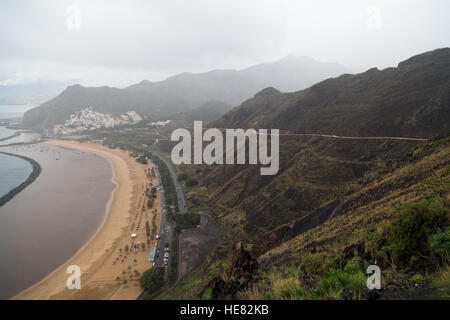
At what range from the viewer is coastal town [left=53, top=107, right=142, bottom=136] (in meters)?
138

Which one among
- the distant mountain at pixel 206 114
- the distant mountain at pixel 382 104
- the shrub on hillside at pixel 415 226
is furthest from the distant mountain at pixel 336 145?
the distant mountain at pixel 206 114

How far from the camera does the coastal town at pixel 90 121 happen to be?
137700 mm

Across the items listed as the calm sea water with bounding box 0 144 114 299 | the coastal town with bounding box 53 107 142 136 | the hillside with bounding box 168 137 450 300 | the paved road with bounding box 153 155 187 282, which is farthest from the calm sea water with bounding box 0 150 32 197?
the hillside with bounding box 168 137 450 300

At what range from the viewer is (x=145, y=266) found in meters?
24.0

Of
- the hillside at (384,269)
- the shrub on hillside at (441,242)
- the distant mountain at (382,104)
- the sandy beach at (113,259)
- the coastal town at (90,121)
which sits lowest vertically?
the sandy beach at (113,259)

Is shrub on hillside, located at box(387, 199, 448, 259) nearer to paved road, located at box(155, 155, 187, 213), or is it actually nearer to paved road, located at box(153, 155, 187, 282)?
paved road, located at box(153, 155, 187, 282)

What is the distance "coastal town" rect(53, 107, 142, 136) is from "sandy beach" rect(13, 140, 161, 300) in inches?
4617

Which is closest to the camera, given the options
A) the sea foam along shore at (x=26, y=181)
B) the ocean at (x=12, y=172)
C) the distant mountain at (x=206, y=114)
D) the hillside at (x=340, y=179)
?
the hillside at (x=340, y=179)

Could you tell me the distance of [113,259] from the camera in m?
25.2

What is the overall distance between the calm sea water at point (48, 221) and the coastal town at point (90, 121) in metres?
85.2

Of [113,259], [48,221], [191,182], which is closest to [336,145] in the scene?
[191,182]

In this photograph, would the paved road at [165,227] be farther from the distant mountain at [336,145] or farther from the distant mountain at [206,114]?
the distant mountain at [206,114]
